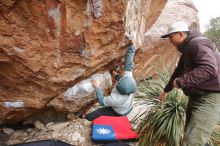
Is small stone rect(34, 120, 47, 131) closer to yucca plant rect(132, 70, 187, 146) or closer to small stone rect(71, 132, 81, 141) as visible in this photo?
small stone rect(71, 132, 81, 141)

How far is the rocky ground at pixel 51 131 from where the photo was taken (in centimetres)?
502

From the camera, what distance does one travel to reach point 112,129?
5059 mm

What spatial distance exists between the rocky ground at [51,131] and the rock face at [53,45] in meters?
0.31

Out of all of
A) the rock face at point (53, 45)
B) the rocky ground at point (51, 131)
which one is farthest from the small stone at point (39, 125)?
the rock face at point (53, 45)

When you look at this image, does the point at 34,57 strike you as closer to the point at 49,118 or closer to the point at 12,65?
the point at 12,65

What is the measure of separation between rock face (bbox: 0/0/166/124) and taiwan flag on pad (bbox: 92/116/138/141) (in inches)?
20.4

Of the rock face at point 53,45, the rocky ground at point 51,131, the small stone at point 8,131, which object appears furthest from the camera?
the small stone at point 8,131

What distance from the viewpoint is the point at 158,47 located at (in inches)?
334

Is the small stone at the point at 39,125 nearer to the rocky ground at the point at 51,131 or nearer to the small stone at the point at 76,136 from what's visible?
the rocky ground at the point at 51,131

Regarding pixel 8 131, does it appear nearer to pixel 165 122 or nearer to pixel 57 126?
pixel 57 126

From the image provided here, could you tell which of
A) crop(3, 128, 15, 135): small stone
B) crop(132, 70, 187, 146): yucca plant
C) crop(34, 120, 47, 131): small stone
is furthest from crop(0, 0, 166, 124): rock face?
crop(132, 70, 187, 146): yucca plant

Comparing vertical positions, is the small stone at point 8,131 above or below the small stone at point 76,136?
above

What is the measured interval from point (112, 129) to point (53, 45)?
173 centimetres

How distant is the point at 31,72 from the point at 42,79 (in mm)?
197
